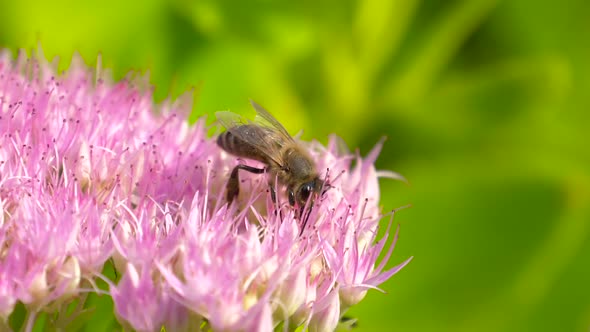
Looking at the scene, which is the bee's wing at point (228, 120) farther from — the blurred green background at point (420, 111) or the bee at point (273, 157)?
the blurred green background at point (420, 111)

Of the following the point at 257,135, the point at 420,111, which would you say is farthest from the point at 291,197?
the point at 420,111

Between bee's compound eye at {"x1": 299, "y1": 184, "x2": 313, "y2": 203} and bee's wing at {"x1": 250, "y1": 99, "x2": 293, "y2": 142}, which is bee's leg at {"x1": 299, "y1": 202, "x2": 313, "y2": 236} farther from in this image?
bee's wing at {"x1": 250, "y1": 99, "x2": 293, "y2": 142}

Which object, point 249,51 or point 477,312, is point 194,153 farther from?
point 477,312

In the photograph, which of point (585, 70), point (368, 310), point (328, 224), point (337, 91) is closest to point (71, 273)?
point (328, 224)

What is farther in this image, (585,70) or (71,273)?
(585,70)

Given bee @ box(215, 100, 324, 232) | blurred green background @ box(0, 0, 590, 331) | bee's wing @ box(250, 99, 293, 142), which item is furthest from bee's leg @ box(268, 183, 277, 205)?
blurred green background @ box(0, 0, 590, 331)

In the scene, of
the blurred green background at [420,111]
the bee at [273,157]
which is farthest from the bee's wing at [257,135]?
the blurred green background at [420,111]

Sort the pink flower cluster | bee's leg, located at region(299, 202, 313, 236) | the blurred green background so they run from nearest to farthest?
the pink flower cluster, bee's leg, located at region(299, 202, 313, 236), the blurred green background
